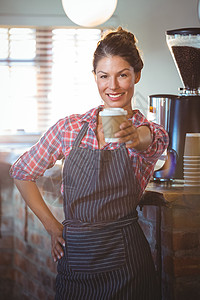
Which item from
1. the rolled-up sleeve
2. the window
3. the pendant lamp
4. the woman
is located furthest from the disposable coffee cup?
Result: the window

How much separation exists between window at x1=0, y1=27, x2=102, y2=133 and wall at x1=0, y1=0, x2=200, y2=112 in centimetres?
16

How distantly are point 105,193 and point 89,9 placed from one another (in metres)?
2.28

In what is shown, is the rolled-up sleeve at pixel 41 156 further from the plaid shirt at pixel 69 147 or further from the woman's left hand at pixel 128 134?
the woman's left hand at pixel 128 134

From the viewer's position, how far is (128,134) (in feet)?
3.33

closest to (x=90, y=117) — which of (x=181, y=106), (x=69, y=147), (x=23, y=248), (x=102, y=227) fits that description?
(x=69, y=147)

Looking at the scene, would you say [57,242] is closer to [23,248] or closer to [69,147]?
[69,147]

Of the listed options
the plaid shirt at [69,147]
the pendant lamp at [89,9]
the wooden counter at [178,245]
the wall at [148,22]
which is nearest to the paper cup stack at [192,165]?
the wooden counter at [178,245]

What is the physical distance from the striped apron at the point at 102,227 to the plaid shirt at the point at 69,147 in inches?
1.3

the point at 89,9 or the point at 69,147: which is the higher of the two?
the point at 89,9

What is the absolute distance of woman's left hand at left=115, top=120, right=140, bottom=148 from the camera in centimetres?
99

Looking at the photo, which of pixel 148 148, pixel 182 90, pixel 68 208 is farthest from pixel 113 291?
pixel 182 90

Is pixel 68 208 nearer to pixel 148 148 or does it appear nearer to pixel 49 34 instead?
pixel 148 148

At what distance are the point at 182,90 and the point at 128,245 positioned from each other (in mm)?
714

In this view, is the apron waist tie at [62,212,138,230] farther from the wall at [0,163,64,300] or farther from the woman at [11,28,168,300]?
the wall at [0,163,64,300]
